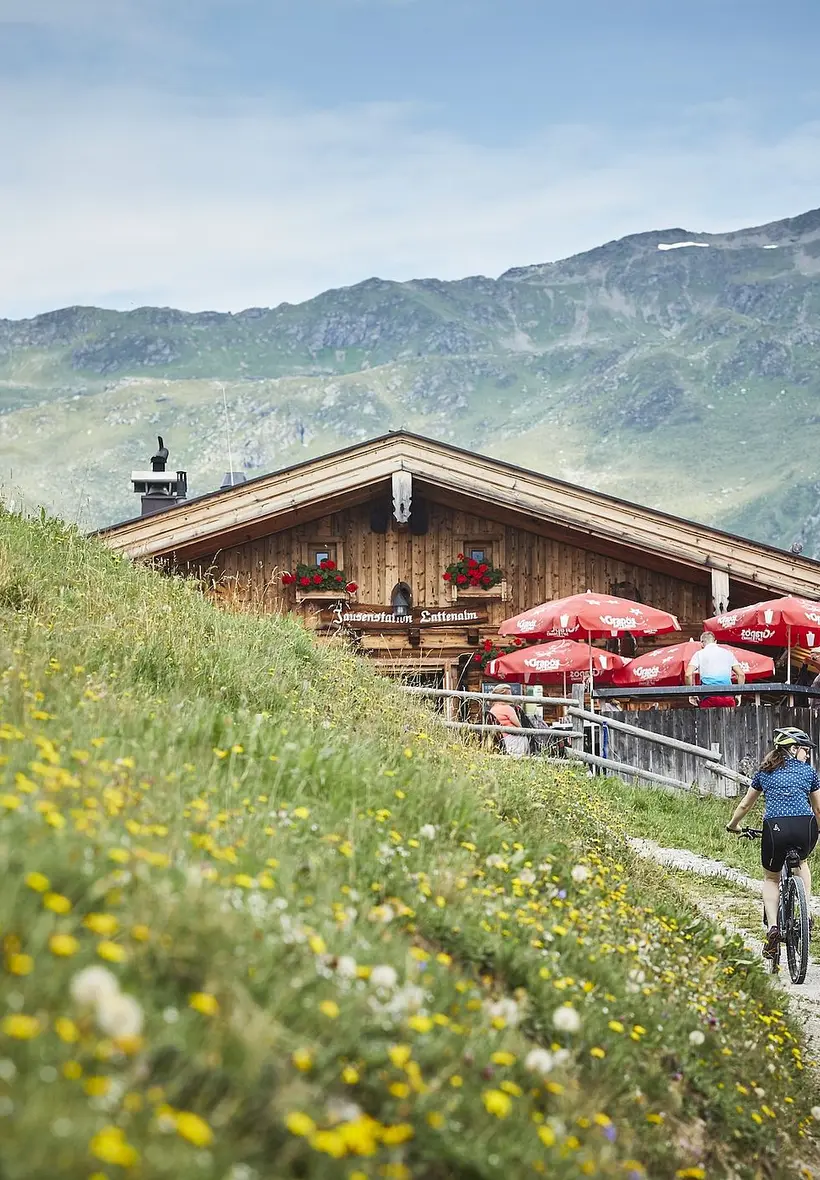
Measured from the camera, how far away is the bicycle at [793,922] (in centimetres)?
832

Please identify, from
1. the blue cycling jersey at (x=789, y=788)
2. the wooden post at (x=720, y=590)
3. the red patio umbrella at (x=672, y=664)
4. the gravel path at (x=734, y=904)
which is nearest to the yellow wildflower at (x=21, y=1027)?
the gravel path at (x=734, y=904)

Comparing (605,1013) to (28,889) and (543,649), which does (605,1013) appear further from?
(543,649)

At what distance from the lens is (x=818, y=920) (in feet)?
33.6

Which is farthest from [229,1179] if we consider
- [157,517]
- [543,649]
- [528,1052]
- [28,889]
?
[157,517]

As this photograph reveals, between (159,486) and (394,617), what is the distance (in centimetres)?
1474

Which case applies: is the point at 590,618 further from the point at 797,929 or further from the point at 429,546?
the point at 797,929

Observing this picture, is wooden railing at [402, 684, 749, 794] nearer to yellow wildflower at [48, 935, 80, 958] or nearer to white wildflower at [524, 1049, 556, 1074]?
white wildflower at [524, 1049, 556, 1074]

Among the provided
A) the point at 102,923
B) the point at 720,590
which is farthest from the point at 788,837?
the point at 720,590

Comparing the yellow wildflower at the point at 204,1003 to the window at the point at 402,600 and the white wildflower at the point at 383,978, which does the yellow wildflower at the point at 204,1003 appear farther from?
the window at the point at 402,600

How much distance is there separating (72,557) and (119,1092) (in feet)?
29.5

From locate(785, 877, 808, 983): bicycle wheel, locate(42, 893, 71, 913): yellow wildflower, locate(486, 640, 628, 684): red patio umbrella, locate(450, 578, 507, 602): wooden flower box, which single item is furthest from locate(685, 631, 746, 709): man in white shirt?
locate(42, 893, 71, 913): yellow wildflower

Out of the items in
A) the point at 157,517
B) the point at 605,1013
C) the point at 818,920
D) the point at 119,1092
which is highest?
the point at 157,517

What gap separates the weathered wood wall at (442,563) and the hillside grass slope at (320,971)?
1552 cm

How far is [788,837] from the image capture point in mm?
9031
